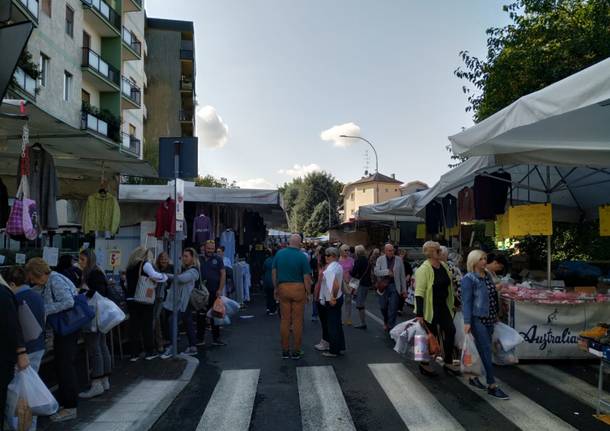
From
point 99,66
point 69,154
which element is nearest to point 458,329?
point 69,154

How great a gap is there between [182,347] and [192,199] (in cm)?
481

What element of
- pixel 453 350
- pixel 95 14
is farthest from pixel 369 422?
pixel 95 14

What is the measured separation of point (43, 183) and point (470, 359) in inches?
228

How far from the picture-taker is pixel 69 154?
291 inches

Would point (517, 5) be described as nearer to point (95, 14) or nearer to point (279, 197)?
point (279, 197)

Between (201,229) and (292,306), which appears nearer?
(292,306)

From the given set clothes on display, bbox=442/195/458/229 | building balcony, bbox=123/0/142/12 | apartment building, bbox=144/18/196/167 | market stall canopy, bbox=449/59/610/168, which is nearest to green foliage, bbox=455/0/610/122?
clothes on display, bbox=442/195/458/229

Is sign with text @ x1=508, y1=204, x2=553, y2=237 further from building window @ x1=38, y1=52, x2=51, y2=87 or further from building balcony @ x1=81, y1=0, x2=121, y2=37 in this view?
building balcony @ x1=81, y1=0, x2=121, y2=37

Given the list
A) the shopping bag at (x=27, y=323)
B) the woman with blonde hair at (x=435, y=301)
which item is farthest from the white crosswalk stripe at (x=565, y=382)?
the shopping bag at (x=27, y=323)

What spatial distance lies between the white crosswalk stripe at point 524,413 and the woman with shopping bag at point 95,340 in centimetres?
443

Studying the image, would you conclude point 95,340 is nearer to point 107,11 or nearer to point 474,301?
point 474,301

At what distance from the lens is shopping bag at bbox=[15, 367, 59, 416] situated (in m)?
4.12

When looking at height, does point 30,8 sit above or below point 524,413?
above

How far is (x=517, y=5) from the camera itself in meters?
13.8
